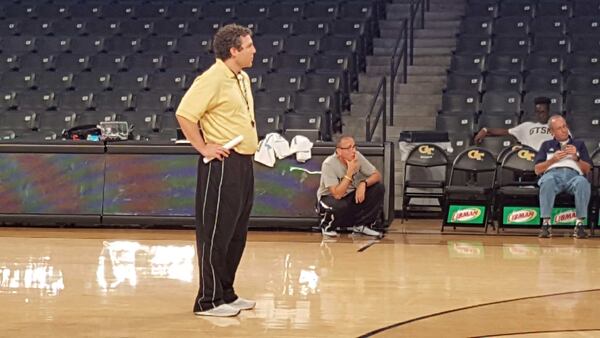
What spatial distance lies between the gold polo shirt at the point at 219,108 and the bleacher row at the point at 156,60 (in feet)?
21.8

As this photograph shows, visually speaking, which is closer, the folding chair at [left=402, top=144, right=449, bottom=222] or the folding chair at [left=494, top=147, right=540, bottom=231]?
the folding chair at [left=494, top=147, right=540, bottom=231]

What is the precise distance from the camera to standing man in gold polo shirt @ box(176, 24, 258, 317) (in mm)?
5488

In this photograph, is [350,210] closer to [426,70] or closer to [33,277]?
[33,277]

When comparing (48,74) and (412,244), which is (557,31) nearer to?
(412,244)

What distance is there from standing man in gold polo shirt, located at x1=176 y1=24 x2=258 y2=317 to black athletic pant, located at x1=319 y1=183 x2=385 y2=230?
469cm

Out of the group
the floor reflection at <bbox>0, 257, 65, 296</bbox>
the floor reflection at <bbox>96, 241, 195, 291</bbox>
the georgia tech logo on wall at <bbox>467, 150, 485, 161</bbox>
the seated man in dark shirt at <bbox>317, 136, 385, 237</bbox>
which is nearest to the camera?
the floor reflection at <bbox>0, 257, 65, 296</bbox>

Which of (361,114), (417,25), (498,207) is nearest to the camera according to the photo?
(498,207)

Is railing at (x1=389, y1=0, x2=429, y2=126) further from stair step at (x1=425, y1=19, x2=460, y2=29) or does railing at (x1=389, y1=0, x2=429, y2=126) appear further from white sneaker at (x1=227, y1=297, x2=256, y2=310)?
white sneaker at (x1=227, y1=297, x2=256, y2=310)

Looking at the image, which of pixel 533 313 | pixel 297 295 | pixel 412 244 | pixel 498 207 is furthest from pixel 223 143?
pixel 498 207

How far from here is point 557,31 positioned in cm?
1460

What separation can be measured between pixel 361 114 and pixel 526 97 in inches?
96.8

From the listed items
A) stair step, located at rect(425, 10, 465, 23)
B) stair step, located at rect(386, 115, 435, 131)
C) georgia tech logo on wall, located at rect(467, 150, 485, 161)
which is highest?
stair step, located at rect(425, 10, 465, 23)

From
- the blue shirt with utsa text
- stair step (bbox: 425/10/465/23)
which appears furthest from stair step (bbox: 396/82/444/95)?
the blue shirt with utsa text

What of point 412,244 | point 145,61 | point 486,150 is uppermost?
point 145,61
